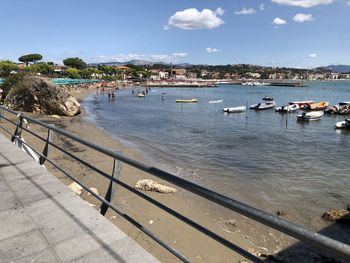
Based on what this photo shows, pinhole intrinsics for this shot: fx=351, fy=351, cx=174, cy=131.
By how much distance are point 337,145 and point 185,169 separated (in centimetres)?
1815

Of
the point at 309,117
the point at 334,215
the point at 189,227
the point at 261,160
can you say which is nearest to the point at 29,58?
the point at 309,117

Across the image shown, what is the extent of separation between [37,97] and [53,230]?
35.5 m

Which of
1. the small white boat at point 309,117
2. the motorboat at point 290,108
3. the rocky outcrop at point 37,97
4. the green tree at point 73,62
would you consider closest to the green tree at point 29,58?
the green tree at point 73,62

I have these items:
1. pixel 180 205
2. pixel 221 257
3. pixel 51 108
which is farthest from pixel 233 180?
pixel 51 108

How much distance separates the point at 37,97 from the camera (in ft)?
122

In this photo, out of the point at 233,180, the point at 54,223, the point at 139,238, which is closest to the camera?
the point at 54,223

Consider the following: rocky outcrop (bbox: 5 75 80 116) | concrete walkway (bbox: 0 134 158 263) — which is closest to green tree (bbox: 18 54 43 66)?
rocky outcrop (bbox: 5 75 80 116)

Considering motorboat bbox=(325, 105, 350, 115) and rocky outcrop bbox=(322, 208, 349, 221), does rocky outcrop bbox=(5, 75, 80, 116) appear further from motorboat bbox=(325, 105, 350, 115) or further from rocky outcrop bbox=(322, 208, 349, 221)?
motorboat bbox=(325, 105, 350, 115)

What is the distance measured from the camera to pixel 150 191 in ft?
42.2

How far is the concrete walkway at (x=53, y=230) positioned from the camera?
3.88 m

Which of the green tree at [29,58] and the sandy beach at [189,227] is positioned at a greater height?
the green tree at [29,58]

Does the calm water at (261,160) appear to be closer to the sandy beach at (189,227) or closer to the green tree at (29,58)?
the sandy beach at (189,227)

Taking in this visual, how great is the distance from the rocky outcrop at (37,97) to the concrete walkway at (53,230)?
108ft

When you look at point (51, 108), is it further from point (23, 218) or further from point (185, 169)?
point (23, 218)
